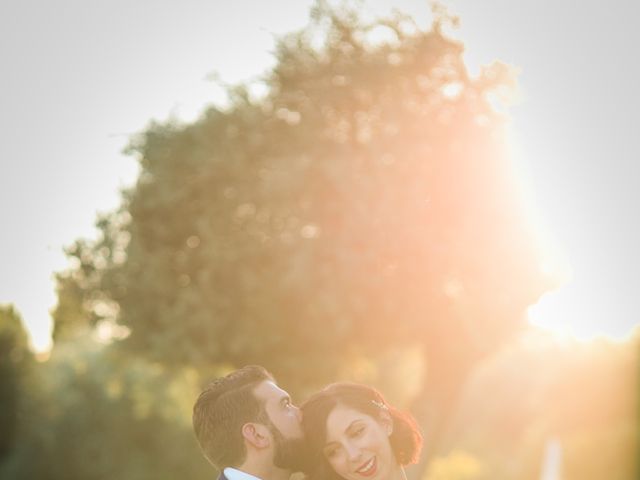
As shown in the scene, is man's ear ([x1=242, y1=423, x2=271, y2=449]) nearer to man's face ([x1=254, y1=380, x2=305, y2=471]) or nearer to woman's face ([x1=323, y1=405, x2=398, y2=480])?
man's face ([x1=254, y1=380, x2=305, y2=471])

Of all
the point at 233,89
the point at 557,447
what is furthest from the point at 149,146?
the point at 557,447

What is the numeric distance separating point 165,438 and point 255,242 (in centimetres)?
1562

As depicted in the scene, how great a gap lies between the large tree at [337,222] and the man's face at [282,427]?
11259mm

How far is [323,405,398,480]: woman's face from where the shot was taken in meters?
6.90

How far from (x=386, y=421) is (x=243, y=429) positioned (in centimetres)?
140

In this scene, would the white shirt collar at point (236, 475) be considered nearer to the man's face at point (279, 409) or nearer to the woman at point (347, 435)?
the man's face at point (279, 409)

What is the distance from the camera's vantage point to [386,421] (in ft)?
24.1

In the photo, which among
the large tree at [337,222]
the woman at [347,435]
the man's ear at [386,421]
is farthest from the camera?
the large tree at [337,222]

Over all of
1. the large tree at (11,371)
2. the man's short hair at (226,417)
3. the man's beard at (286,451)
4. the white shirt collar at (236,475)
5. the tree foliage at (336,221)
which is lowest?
the white shirt collar at (236,475)

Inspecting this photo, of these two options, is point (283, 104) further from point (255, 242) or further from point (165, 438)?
point (165, 438)

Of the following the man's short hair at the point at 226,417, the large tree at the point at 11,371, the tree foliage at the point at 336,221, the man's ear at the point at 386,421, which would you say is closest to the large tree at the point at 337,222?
the tree foliage at the point at 336,221

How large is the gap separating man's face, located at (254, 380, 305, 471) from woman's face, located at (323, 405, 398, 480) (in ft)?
0.94

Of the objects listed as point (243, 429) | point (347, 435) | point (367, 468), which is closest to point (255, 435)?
point (243, 429)

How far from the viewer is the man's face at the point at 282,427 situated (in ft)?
21.3
